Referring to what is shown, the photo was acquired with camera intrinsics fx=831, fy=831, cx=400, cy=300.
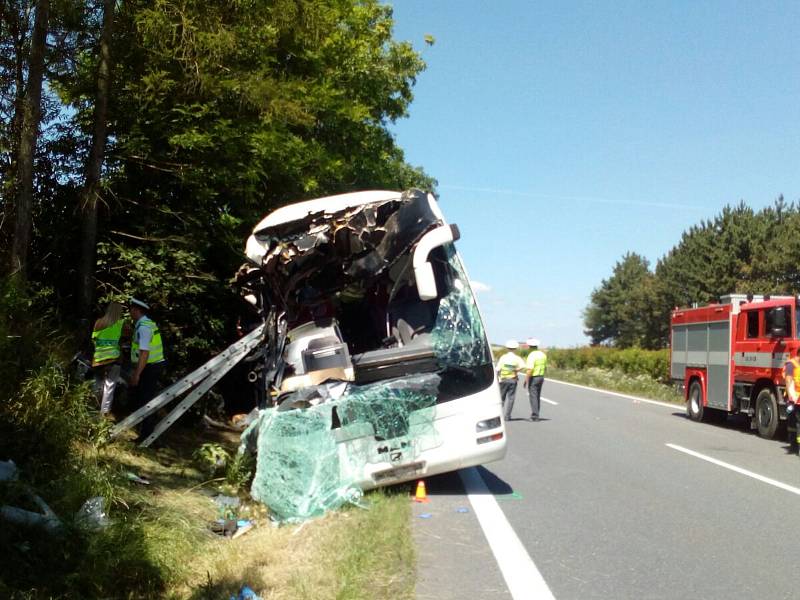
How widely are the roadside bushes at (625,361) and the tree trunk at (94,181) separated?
2998 centimetres

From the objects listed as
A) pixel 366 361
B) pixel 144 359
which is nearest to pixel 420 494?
pixel 366 361

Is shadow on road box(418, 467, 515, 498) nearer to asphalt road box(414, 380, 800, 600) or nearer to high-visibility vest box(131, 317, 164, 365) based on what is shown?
asphalt road box(414, 380, 800, 600)

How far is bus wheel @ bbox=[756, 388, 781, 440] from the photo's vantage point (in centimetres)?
1469

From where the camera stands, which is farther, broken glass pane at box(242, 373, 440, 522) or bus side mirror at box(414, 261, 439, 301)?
bus side mirror at box(414, 261, 439, 301)

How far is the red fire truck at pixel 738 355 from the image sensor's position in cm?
1471

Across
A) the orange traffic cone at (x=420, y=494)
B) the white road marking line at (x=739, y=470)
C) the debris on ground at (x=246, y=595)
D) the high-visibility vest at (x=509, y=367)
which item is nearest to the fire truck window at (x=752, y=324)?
the white road marking line at (x=739, y=470)

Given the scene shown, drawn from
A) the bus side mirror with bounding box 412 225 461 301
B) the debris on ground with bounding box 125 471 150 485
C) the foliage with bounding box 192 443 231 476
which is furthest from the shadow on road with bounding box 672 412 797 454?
the debris on ground with bounding box 125 471 150 485

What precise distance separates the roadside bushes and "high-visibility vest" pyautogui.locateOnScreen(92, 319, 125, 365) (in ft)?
99.9

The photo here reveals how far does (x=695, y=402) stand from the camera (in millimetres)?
18797

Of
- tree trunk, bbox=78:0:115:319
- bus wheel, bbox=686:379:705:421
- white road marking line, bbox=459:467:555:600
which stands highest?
tree trunk, bbox=78:0:115:319

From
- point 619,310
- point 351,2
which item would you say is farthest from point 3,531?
point 619,310

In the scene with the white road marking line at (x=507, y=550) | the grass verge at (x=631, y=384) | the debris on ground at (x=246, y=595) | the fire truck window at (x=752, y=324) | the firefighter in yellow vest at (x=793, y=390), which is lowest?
the grass verge at (x=631, y=384)

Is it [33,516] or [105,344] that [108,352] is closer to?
[105,344]

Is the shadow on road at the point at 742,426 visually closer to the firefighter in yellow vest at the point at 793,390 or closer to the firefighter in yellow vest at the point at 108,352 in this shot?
the firefighter in yellow vest at the point at 793,390
